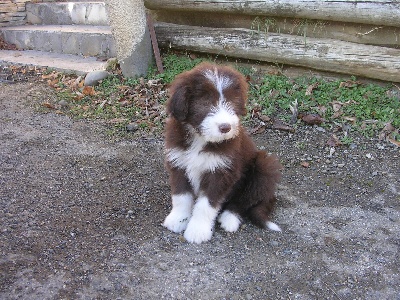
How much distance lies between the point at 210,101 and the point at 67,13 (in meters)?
8.20

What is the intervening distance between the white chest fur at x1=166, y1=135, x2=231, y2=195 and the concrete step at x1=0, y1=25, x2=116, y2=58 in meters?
5.06

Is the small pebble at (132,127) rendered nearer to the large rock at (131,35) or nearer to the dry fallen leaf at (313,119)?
the large rock at (131,35)

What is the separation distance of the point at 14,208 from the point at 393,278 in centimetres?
329

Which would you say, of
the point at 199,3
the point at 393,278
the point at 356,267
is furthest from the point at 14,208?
the point at 199,3

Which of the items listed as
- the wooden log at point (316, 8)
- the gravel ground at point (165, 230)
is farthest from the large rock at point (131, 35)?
the gravel ground at point (165, 230)

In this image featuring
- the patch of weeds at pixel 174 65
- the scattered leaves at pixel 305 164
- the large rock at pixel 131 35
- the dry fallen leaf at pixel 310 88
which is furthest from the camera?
the patch of weeds at pixel 174 65

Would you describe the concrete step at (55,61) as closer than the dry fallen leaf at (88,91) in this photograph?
No

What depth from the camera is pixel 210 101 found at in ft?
10.6

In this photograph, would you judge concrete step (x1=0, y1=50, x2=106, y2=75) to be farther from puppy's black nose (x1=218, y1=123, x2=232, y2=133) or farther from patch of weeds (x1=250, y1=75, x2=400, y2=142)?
puppy's black nose (x1=218, y1=123, x2=232, y2=133)

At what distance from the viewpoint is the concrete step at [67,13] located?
31.5 ft

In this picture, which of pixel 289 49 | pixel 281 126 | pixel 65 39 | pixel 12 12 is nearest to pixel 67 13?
pixel 65 39

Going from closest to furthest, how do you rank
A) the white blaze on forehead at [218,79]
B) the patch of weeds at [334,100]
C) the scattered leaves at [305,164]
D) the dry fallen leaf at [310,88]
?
the white blaze on forehead at [218,79] < the scattered leaves at [305,164] < the patch of weeds at [334,100] < the dry fallen leaf at [310,88]

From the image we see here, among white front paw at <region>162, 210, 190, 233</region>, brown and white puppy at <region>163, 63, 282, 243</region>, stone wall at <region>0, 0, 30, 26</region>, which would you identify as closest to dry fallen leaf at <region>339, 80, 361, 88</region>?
brown and white puppy at <region>163, 63, 282, 243</region>

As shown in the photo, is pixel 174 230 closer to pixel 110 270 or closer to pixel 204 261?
pixel 204 261
